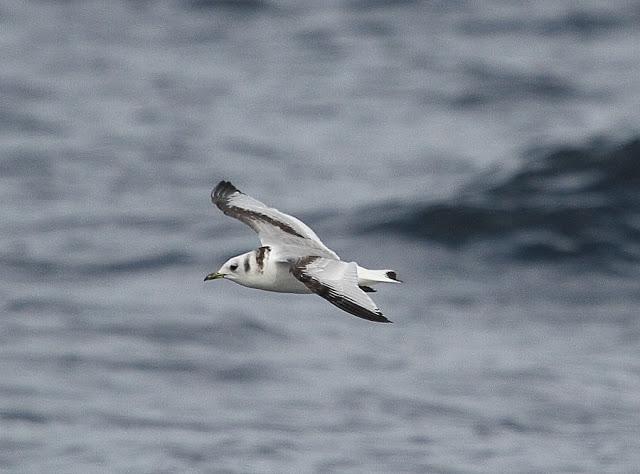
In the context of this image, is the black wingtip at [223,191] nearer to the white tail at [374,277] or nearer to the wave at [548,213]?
the white tail at [374,277]

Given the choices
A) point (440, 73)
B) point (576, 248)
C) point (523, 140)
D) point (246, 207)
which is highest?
point (440, 73)

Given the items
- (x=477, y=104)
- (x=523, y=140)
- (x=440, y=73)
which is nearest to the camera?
(x=523, y=140)

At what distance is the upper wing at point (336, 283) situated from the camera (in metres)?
10.2

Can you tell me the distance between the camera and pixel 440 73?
3441cm

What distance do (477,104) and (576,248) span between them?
8065 millimetres

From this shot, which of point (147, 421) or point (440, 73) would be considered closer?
point (147, 421)

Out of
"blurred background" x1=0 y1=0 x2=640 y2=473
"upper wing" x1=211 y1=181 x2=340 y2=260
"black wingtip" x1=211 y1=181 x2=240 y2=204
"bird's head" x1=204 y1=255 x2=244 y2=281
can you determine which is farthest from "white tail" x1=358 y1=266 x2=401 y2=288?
"blurred background" x1=0 y1=0 x2=640 y2=473

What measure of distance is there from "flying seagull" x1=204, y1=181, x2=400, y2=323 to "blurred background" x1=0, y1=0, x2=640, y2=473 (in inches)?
290

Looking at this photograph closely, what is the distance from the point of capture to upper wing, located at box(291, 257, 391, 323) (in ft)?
33.4

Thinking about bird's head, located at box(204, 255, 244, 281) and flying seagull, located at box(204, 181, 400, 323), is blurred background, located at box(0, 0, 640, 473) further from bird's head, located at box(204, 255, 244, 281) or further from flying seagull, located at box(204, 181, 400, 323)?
bird's head, located at box(204, 255, 244, 281)

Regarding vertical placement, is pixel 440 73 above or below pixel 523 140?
above

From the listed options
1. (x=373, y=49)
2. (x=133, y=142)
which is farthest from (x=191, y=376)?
(x=373, y=49)

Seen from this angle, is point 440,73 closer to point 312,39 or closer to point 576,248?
point 312,39

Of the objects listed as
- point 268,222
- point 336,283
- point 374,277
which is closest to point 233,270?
point 268,222
